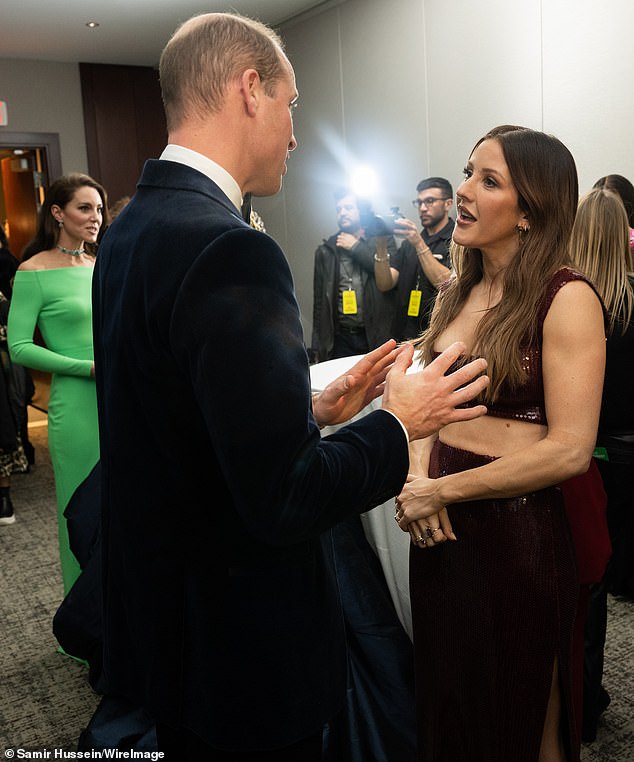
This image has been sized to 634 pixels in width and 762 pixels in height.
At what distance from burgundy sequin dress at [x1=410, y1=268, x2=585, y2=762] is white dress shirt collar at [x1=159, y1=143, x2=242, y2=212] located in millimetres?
715

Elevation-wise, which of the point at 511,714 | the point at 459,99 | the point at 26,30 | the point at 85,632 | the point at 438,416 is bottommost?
the point at 85,632

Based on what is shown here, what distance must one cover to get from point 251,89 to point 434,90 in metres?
4.71

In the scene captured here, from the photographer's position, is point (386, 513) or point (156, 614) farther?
point (386, 513)

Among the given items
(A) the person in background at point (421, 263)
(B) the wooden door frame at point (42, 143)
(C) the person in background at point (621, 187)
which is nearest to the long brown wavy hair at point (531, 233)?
(C) the person in background at point (621, 187)

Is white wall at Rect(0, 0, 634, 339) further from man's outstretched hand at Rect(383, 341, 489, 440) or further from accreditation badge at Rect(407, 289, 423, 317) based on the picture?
man's outstretched hand at Rect(383, 341, 489, 440)

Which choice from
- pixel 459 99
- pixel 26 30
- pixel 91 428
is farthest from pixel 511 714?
pixel 26 30

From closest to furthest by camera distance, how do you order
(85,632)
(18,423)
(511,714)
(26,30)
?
(511,714) → (85,632) → (18,423) → (26,30)

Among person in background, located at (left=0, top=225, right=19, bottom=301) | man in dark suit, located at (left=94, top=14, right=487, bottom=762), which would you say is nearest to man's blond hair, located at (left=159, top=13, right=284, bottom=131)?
man in dark suit, located at (left=94, top=14, right=487, bottom=762)

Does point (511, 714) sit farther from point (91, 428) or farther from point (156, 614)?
point (91, 428)

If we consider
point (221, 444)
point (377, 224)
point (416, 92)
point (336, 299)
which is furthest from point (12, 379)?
point (221, 444)

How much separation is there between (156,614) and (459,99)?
187 inches

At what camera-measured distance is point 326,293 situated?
5.16 m

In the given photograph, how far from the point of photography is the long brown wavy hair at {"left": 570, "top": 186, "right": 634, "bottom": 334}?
2.31 metres

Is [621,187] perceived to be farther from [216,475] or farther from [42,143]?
[42,143]
